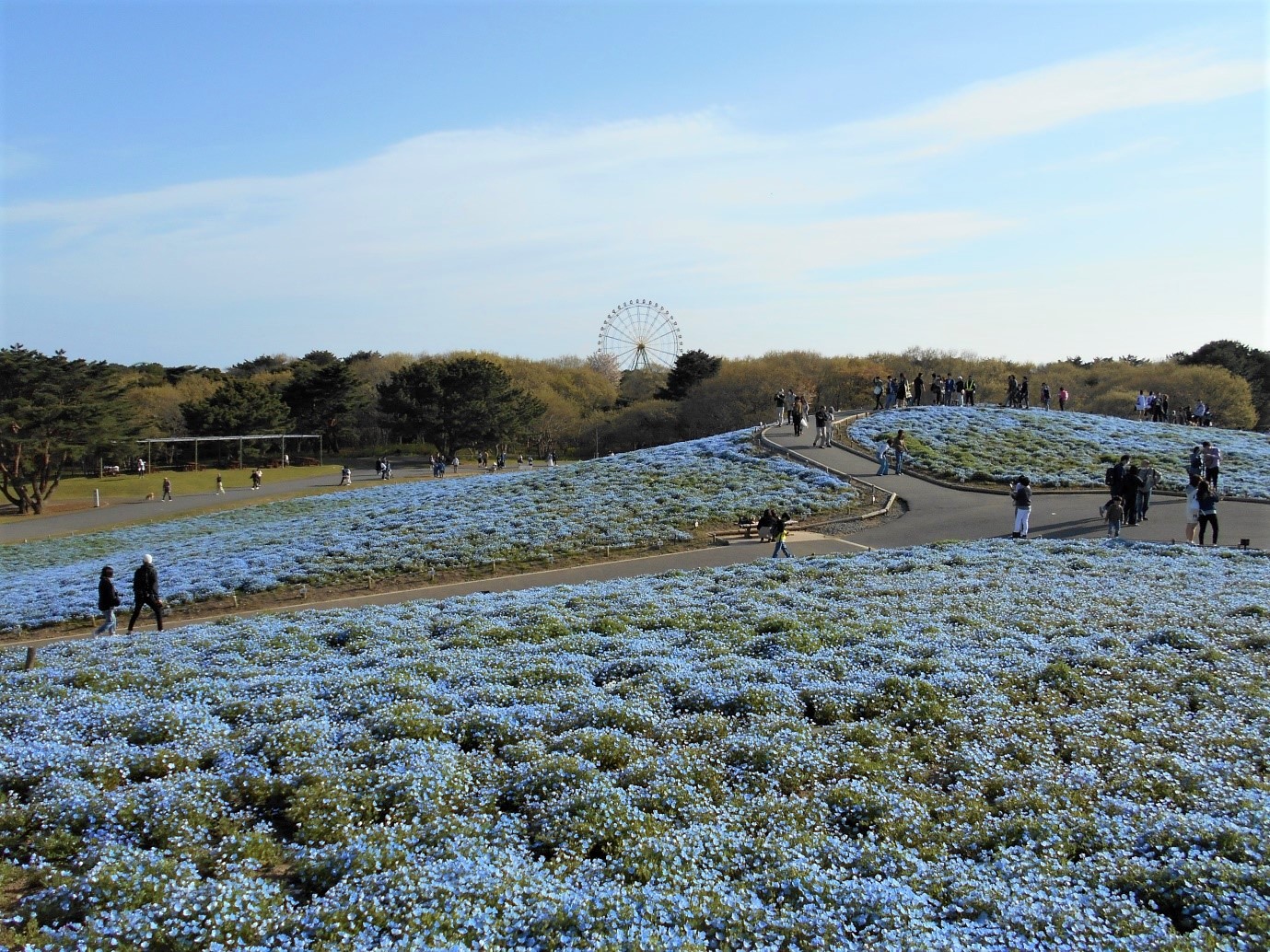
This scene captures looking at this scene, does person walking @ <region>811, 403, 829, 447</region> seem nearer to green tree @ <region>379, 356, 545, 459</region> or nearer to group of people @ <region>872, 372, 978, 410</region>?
group of people @ <region>872, 372, 978, 410</region>

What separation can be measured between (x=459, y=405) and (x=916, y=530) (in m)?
53.0

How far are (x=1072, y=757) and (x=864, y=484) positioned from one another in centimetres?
2253

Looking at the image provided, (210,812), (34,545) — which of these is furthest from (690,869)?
(34,545)

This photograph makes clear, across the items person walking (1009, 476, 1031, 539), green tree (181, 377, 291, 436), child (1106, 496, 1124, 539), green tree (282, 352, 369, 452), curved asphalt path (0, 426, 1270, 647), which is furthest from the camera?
green tree (282, 352, 369, 452)

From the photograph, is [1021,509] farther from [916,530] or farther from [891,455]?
[891,455]

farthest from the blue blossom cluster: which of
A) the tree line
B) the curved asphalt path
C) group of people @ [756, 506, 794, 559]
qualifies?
the tree line

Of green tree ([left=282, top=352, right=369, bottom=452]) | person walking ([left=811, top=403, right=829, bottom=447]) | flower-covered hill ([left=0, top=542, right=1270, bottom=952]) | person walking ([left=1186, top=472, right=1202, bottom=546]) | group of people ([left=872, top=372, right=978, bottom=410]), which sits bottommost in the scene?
flower-covered hill ([left=0, top=542, right=1270, bottom=952])

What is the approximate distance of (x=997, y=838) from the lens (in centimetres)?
700

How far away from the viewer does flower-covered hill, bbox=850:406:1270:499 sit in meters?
31.8

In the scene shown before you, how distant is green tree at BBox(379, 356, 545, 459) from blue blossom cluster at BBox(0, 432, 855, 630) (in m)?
32.8

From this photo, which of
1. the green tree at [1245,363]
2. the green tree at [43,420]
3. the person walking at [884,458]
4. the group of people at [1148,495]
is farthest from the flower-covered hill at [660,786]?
the green tree at [1245,363]

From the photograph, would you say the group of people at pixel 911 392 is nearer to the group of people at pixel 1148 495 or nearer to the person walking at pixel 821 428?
the person walking at pixel 821 428

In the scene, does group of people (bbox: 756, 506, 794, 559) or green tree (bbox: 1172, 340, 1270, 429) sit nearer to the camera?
group of people (bbox: 756, 506, 794, 559)

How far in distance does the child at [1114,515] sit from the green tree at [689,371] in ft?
204
